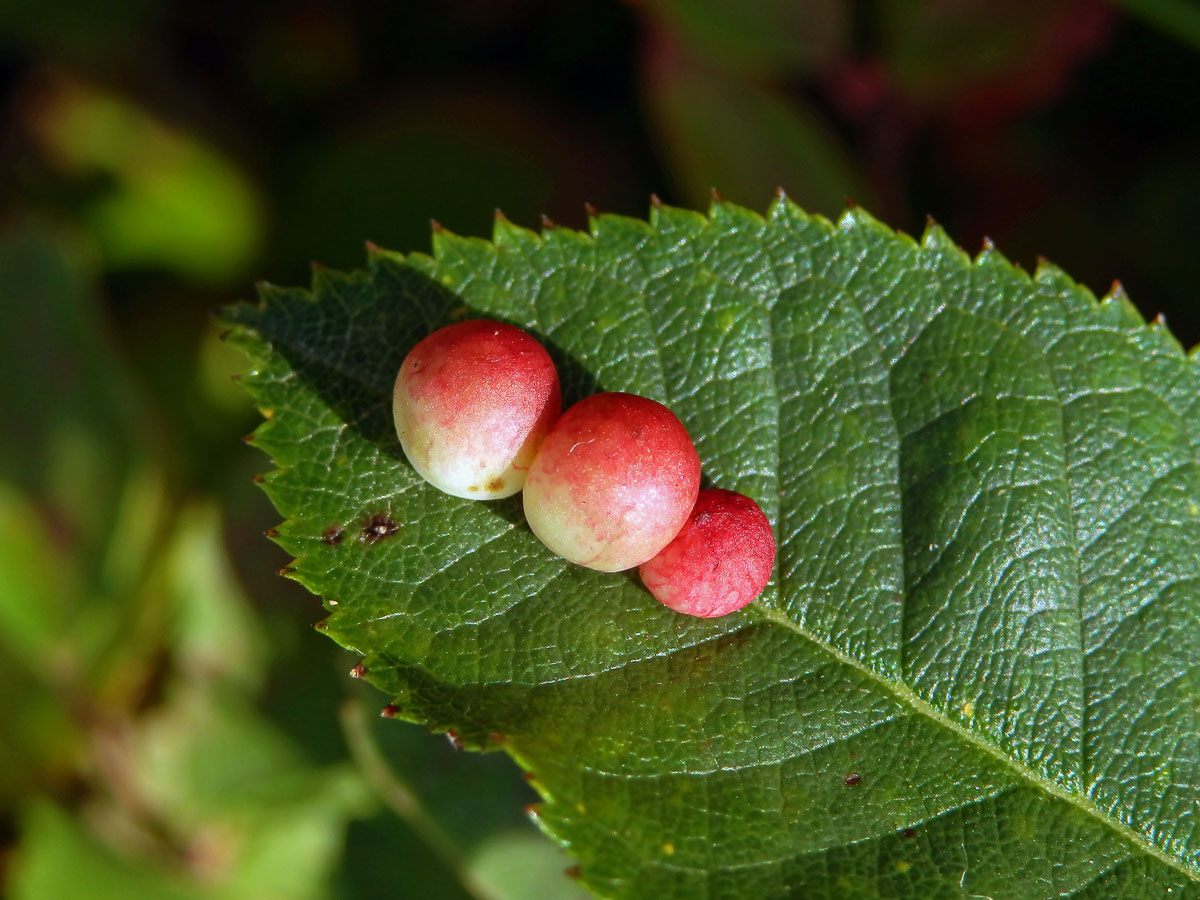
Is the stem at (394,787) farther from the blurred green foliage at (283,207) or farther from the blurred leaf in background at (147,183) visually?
the blurred leaf in background at (147,183)

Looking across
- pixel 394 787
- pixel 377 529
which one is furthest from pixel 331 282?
pixel 394 787

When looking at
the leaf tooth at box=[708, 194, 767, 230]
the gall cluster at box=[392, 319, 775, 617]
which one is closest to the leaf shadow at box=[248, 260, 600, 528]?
the gall cluster at box=[392, 319, 775, 617]

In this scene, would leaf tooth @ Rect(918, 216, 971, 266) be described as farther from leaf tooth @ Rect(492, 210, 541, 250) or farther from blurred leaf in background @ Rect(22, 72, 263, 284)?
blurred leaf in background @ Rect(22, 72, 263, 284)

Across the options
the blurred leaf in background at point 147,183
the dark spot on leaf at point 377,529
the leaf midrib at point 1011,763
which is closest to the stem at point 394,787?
the dark spot on leaf at point 377,529

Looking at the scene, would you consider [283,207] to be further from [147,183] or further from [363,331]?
[363,331]

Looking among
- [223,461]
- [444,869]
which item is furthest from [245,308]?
[444,869]
